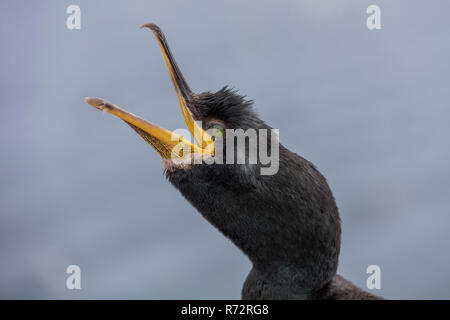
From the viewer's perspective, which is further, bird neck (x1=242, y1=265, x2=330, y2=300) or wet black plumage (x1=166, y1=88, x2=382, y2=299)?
bird neck (x1=242, y1=265, x2=330, y2=300)

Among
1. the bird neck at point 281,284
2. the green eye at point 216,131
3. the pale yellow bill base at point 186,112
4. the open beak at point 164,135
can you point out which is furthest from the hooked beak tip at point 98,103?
the bird neck at point 281,284

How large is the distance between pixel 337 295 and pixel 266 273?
0.36m

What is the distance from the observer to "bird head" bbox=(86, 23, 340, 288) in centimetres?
221

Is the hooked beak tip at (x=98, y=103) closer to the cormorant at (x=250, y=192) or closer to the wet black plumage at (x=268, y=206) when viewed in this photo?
the cormorant at (x=250, y=192)

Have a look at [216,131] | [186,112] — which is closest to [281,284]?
[216,131]

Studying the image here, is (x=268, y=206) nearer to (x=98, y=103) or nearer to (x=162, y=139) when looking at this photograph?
(x=162, y=139)

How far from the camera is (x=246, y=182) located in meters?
2.19

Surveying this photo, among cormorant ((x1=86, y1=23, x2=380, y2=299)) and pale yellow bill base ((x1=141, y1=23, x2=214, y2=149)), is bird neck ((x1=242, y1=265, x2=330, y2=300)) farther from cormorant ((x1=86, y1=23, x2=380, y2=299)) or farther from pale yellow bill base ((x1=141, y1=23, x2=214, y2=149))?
pale yellow bill base ((x1=141, y1=23, x2=214, y2=149))

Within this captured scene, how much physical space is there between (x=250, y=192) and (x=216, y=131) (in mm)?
283

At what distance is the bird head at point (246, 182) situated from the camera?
2.21 meters

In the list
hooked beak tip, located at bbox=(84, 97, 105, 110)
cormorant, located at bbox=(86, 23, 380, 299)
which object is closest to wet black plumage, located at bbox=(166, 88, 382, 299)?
cormorant, located at bbox=(86, 23, 380, 299)

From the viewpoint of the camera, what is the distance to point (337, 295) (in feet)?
8.23

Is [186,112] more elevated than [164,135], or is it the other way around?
[186,112]
